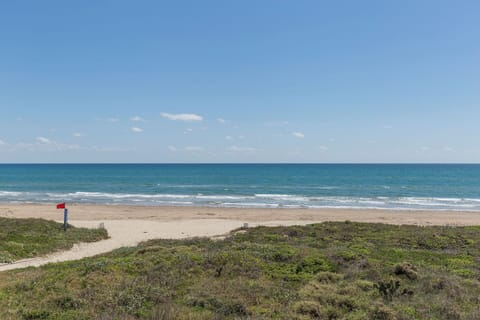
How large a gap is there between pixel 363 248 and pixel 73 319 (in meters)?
10.5

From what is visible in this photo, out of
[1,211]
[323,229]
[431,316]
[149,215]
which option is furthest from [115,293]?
[1,211]

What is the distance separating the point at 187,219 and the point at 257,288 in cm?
2079

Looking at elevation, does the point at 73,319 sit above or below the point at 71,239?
above

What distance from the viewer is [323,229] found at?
19.3 metres

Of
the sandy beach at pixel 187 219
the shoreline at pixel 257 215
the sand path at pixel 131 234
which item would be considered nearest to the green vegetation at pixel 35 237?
the sand path at pixel 131 234

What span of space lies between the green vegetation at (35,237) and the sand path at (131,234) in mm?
499

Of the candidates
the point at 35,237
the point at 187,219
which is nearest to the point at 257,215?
the point at 187,219

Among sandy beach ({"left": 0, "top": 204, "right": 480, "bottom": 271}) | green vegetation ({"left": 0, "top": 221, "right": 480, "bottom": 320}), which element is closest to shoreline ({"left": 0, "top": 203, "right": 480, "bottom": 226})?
sandy beach ({"left": 0, "top": 204, "right": 480, "bottom": 271})

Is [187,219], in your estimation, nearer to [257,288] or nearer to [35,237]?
[35,237]

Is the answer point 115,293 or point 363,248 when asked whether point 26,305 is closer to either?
point 115,293

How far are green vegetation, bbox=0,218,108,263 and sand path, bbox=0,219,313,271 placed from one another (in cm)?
50

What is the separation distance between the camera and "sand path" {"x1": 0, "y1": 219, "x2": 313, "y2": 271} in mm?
14164

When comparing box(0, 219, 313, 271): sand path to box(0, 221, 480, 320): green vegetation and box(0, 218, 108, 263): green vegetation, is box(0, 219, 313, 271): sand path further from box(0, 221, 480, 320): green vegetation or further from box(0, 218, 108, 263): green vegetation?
box(0, 221, 480, 320): green vegetation

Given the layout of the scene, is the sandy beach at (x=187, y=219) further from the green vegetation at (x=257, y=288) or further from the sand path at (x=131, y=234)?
the green vegetation at (x=257, y=288)
